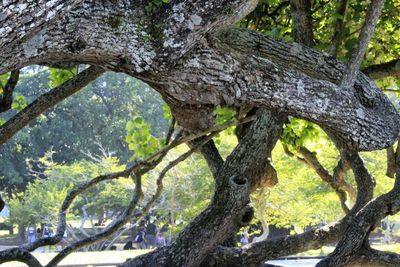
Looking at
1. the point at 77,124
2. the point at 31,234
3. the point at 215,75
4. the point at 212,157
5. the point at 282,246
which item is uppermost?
the point at 77,124

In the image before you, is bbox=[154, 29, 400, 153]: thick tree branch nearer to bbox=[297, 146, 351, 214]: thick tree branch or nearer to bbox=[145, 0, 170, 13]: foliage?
bbox=[145, 0, 170, 13]: foliage

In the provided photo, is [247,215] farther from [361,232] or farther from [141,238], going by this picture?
[141,238]

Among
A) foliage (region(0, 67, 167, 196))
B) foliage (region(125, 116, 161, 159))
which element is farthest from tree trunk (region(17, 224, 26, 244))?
foliage (region(125, 116, 161, 159))

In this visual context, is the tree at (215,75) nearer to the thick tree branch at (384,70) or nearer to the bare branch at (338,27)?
the bare branch at (338,27)

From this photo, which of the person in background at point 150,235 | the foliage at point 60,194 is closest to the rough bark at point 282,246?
the foliage at point 60,194

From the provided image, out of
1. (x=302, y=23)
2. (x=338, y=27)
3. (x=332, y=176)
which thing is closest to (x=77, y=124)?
(x=332, y=176)

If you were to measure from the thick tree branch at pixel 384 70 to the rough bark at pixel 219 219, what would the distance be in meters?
1.26

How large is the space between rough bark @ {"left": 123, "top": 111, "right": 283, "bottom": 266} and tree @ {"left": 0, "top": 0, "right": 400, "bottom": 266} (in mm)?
10

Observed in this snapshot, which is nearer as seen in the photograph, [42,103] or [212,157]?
[42,103]

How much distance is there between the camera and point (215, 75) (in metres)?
3.61

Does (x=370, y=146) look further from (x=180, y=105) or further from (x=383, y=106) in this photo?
(x=180, y=105)

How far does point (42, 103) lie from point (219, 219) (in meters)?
1.93

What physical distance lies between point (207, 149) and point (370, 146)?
11.5 ft

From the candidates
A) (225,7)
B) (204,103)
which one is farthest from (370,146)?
(225,7)
